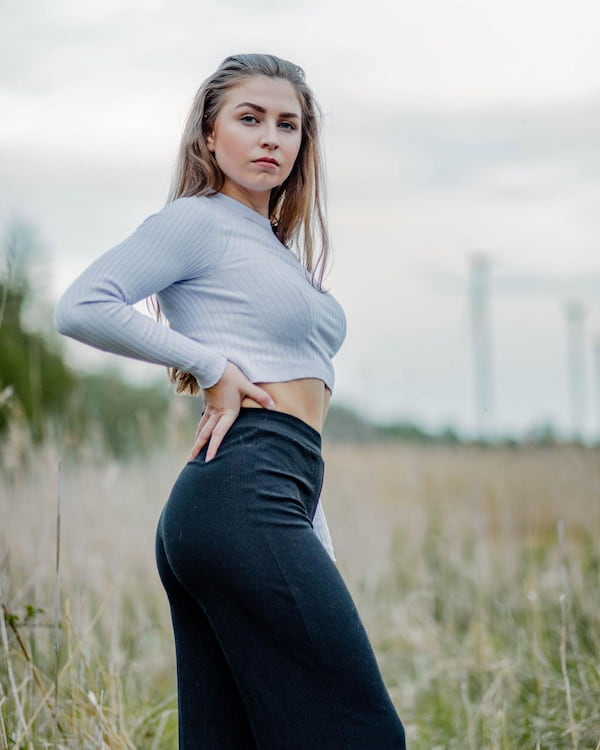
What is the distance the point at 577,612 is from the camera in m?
4.33

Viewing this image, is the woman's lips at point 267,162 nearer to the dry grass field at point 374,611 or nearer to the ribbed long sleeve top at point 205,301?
the ribbed long sleeve top at point 205,301

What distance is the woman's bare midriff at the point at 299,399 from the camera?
194cm

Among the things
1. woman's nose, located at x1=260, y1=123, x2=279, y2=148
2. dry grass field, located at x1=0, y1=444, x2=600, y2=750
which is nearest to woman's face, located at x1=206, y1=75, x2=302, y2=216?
woman's nose, located at x1=260, y1=123, x2=279, y2=148

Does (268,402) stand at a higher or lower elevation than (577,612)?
higher

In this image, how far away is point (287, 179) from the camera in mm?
2318

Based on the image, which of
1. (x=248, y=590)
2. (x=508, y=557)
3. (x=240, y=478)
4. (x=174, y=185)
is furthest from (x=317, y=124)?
(x=508, y=557)

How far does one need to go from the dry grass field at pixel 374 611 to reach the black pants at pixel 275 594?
2.11 ft

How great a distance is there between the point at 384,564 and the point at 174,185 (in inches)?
167

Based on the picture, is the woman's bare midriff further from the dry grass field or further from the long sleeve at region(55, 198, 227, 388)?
the dry grass field

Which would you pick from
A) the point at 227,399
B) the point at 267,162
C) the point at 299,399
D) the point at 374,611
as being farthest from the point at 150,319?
the point at 374,611

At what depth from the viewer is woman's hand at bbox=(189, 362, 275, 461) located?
1.88 metres

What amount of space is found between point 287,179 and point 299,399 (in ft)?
1.96

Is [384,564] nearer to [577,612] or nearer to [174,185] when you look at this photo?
[577,612]

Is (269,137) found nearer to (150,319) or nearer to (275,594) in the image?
(150,319)
